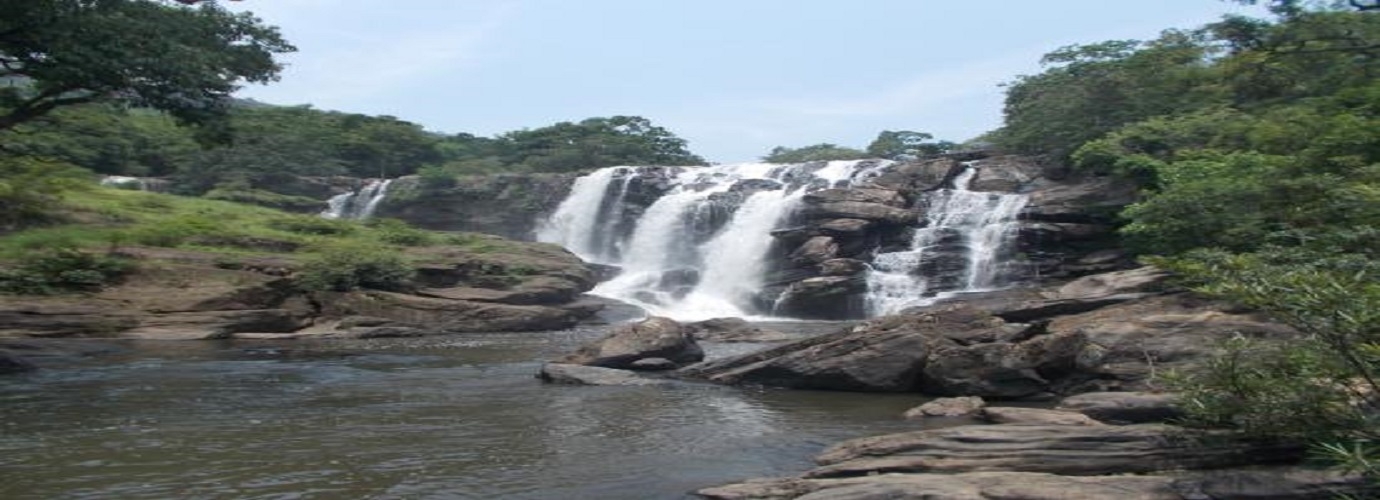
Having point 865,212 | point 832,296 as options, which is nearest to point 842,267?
point 832,296

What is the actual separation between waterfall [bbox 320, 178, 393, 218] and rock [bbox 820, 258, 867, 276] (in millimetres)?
27148

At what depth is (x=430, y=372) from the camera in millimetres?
16891

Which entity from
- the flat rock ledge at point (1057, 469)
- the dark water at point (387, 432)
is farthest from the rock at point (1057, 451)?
the dark water at point (387, 432)

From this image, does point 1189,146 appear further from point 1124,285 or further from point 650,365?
point 650,365

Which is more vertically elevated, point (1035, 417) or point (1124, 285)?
point (1124, 285)

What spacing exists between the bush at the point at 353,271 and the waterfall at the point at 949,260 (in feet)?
47.7

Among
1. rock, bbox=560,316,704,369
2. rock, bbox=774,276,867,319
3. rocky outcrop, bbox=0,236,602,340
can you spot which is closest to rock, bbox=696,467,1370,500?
rock, bbox=560,316,704,369

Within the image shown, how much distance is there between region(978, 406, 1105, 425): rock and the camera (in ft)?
30.3

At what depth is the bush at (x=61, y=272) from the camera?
72.3 ft

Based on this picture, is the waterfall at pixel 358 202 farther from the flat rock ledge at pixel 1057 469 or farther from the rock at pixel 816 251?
the flat rock ledge at pixel 1057 469

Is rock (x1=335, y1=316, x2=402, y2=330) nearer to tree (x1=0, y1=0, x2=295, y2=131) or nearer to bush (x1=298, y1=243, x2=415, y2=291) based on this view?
bush (x1=298, y1=243, x2=415, y2=291)

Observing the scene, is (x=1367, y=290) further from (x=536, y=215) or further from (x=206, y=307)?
(x=536, y=215)

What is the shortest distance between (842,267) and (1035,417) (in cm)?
2091

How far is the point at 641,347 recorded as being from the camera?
1669 cm
